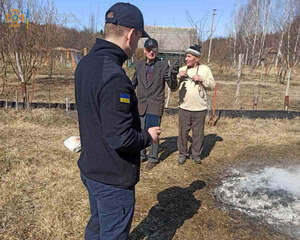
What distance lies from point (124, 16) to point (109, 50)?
197 mm

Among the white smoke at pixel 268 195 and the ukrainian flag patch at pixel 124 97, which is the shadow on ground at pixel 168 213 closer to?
the white smoke at pixel 268 195

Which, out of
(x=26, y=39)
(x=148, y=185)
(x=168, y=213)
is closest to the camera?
(x=168, y=213)

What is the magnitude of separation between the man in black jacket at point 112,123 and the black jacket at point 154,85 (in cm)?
233

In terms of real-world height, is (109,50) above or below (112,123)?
above

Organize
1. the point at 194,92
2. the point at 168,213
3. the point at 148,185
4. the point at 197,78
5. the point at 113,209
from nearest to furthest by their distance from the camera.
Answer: the point at 113,209
the point at 168,213
the point at 148,185
the point at 197,78
the point at 194,92

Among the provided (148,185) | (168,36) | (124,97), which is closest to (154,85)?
(148,185)

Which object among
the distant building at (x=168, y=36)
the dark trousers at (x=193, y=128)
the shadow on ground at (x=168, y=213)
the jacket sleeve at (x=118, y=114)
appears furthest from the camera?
the distant building at (x=168, y=36)

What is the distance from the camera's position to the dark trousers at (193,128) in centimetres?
408

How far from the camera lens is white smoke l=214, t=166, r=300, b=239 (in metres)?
2.86

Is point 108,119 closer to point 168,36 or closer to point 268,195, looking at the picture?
point 268,195

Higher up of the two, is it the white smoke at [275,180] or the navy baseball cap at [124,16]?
the navy baseball cap at [124,16]

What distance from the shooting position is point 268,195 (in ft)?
11.0

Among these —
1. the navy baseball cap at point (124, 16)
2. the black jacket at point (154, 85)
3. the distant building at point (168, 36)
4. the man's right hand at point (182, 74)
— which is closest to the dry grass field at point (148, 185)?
the black jacket at point (154, 85)

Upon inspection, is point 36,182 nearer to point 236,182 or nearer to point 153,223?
point 153,223
